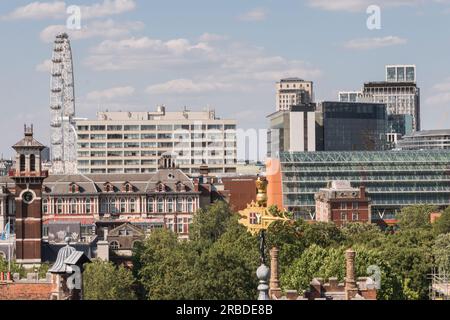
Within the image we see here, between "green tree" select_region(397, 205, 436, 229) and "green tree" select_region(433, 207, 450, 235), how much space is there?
29.2 ft

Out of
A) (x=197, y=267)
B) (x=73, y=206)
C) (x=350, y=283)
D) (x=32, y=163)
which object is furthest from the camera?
(x=73, y=206)

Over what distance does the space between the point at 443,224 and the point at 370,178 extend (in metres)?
27.6

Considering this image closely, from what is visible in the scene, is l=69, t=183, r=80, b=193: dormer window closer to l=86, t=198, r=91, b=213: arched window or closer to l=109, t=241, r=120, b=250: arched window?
l=86, t=198, r=91, b=213: arched window

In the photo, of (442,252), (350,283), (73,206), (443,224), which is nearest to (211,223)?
(443,224)

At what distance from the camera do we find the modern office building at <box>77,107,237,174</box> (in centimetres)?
19150

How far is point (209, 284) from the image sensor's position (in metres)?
60.3

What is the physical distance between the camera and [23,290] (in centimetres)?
4778

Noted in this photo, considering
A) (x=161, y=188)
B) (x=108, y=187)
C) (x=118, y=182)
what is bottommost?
(x=161, y=188)

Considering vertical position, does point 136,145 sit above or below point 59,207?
above

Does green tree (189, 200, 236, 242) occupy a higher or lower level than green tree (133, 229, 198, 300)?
higher

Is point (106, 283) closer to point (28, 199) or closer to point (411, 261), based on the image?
point (28, 199)

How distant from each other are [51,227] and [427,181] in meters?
53.7

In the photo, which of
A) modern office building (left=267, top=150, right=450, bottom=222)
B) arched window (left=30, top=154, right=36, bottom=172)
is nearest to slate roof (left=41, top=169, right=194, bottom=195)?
modern office building (left=267, top=150, right=450, bottom=222)
